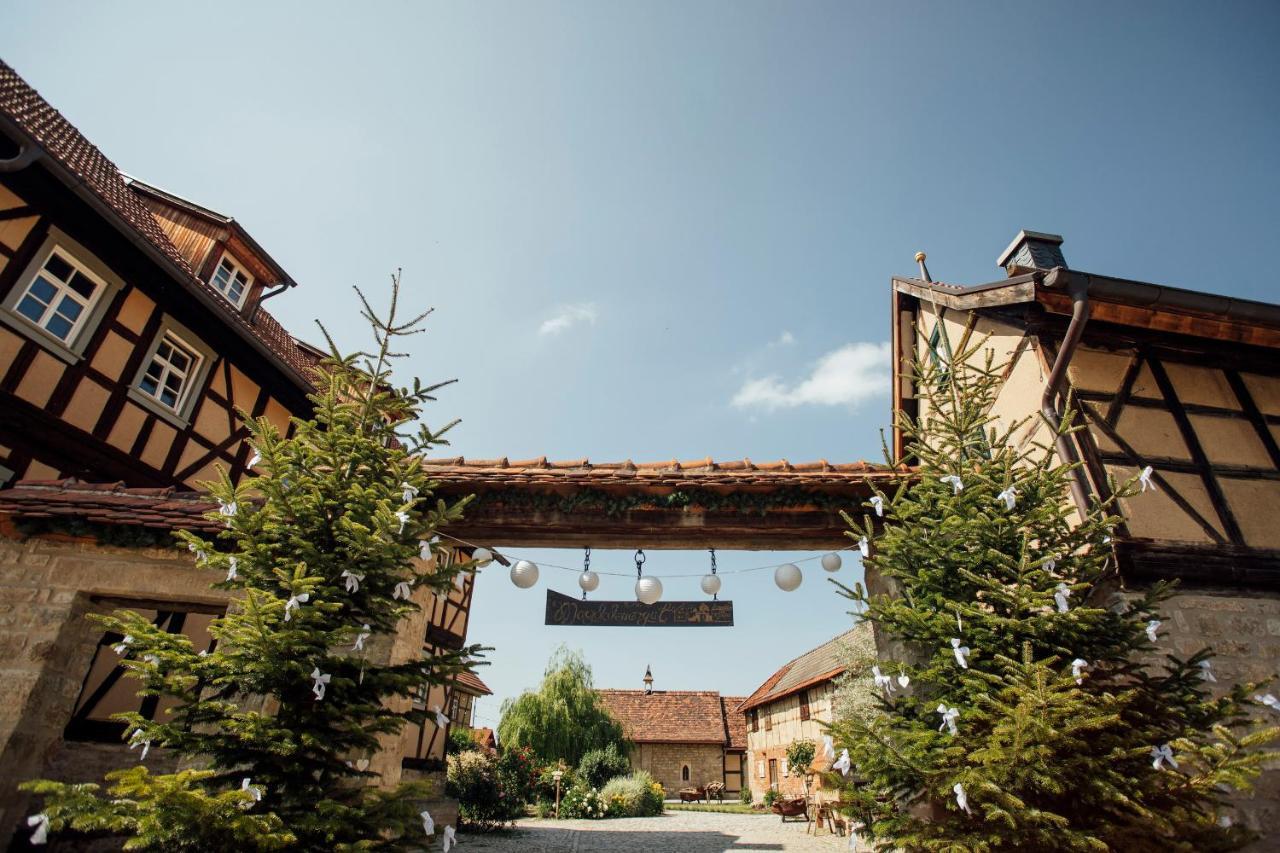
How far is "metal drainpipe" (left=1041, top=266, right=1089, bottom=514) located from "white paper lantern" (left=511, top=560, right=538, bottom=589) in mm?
4771

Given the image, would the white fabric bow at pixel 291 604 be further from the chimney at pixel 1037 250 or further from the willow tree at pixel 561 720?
the willow tree at pixel 561 720

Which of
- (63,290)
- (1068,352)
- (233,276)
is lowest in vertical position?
(1068,352)

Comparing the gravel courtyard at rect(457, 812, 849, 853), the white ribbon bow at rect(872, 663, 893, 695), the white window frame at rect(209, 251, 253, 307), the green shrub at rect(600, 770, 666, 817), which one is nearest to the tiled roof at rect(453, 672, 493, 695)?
the gravel courtyard at rect(457, 812, 849, 853)

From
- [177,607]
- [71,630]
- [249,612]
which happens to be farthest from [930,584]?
[71,630]

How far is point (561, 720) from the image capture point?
65.5 ft

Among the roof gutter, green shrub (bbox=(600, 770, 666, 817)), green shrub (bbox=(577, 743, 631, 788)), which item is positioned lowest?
green shrub (bbox=(600, 770, 666, 817))

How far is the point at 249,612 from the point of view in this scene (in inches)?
144

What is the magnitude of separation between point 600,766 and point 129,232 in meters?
18.3

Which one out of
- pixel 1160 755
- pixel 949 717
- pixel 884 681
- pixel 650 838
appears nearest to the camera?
pixel 1160 755

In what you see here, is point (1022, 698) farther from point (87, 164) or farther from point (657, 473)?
point (87, 164)

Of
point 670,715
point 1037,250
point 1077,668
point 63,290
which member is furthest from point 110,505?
point 670,715

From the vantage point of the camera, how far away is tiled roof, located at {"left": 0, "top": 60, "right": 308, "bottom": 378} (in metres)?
7.28

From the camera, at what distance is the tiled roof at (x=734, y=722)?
1184 inches

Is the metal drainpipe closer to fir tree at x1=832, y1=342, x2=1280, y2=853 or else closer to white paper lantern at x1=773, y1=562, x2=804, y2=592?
fir tree at x1=832, y1=342, x2=1280, y2=853
